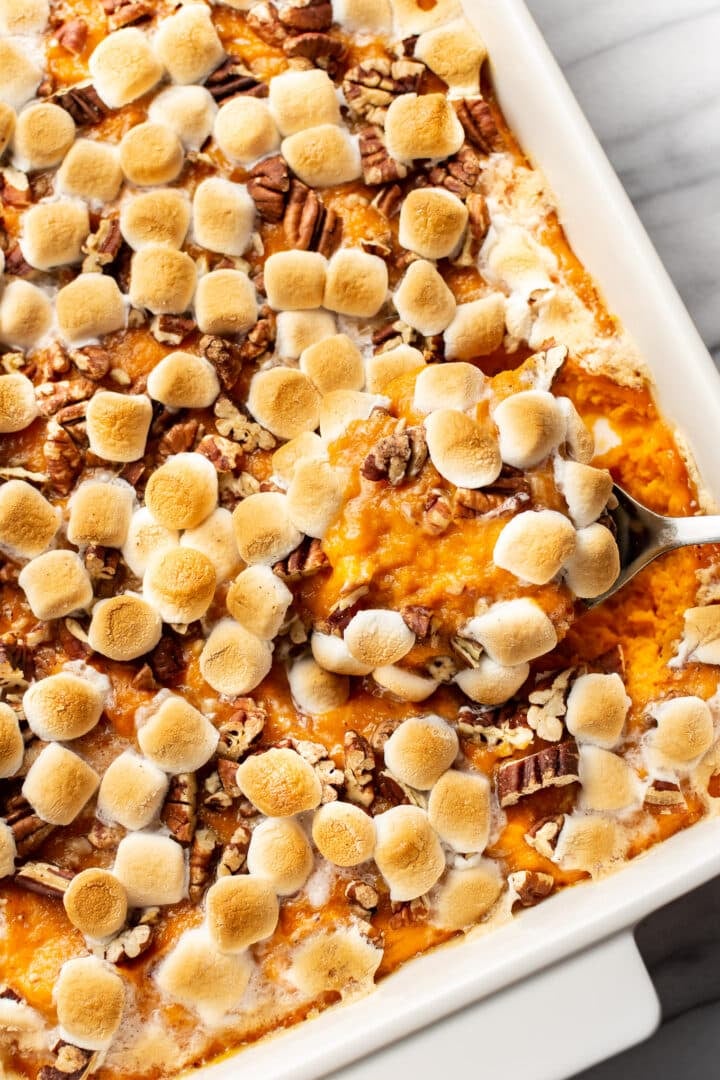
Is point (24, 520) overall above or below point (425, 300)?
below

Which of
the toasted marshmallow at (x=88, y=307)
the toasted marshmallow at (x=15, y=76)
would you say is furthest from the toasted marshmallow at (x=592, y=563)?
the toasted marshmallow at (x=15, y=76)

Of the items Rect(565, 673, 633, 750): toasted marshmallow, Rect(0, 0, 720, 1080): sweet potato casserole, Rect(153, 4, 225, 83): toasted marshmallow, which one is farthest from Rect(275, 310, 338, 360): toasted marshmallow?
Rect(565, 673, 633, 750): toasted marshmallow

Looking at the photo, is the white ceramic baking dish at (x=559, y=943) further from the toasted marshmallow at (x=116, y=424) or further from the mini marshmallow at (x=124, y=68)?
the toasted marshmallow at (x=116, y=424)

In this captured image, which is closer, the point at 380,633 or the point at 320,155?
the point at 380,633

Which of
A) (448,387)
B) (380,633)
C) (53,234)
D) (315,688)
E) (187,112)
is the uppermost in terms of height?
(187,112)

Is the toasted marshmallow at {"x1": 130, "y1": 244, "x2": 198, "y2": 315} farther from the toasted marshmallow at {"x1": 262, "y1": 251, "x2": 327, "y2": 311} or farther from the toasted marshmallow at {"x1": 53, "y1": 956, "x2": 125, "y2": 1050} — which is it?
the toasted marshmallow at {"x1": 53, "y1": 956, "x2": 125, "y2": 1050}

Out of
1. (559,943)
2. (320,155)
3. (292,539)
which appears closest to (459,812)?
(559,943)

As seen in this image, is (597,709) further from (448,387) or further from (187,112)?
(187,112)

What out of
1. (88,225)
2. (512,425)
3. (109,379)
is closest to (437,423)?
(512,425)
